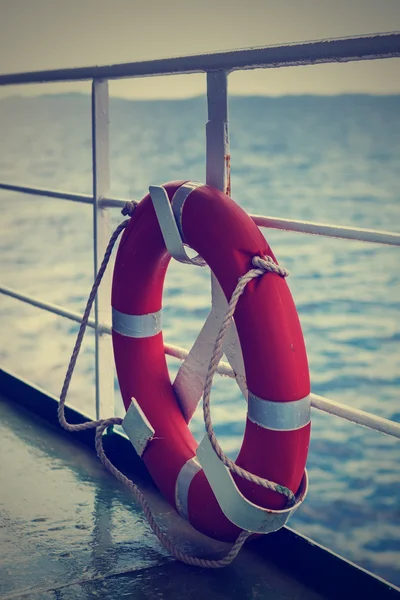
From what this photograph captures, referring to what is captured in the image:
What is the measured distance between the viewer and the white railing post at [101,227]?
1832 millimetres

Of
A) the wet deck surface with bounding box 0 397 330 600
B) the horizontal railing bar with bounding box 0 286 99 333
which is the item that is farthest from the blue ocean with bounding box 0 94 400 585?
the wet deck surface with bounding box 0 397 330 600

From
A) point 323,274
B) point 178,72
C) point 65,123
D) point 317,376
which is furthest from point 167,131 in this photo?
point 178,72

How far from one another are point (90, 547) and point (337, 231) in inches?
28.8

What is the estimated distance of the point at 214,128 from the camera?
1.48 meters

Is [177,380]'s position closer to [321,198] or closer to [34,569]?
[34,569]

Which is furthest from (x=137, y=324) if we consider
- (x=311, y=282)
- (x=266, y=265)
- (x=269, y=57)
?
(x=311, y=282)

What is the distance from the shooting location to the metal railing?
1243mm

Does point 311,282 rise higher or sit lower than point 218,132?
lower

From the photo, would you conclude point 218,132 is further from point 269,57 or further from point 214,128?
point 269,57

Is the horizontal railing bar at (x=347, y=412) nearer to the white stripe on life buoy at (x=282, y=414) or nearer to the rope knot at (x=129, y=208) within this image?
the white stripe on life buoy at (x=282, y=414)

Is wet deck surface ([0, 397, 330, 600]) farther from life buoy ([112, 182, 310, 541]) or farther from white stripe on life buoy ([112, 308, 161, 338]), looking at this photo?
white stripe on life buoy ([112, 308, 161, 338])

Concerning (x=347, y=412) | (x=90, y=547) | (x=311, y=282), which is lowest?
(x=311, y=282)

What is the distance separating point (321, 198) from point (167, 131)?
55.4 feet

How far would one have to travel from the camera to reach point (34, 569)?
1436 mm
